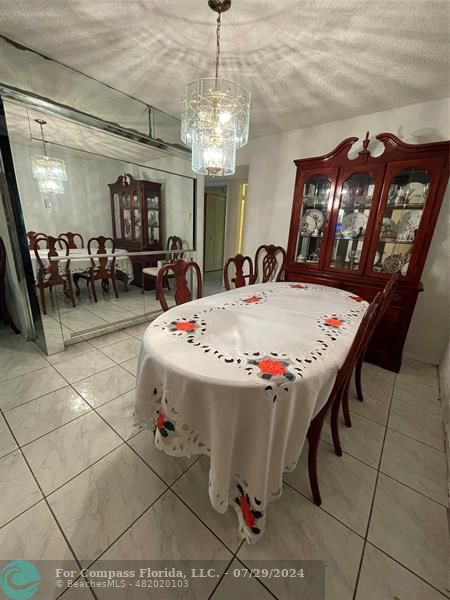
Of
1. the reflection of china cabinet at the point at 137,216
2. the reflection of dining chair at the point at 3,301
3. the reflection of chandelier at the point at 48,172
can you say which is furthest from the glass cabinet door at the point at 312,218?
the reflection of dining chair at the point at 3,301

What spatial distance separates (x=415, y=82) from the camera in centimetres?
182

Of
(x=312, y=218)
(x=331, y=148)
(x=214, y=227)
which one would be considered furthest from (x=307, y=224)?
(x=214, y=227)

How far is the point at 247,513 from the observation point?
92cm

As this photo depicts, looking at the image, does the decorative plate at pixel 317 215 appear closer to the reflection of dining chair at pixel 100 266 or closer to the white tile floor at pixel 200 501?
the white tile floor at pixel 200 501

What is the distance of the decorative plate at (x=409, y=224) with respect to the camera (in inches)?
82.0

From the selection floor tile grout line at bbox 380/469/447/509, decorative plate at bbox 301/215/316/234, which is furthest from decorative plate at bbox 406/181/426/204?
floor tile grout line at bbox 380/469/447/509

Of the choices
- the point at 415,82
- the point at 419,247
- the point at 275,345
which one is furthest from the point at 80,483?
the point at 415,82

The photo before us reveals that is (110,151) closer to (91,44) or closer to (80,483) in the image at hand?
(91,44)

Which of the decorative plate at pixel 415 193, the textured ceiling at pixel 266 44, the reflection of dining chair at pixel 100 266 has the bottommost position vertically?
the reflection of dining chair at pixel 100 266

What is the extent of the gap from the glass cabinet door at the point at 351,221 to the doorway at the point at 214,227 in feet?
12.1

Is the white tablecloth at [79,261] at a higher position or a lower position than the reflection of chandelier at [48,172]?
lower

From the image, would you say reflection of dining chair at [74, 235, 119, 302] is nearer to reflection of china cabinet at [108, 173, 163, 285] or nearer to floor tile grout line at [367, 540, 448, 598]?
reflection of china cabinet at [108, 173, 163, 285]

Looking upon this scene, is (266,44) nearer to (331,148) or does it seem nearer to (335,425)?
(331,148)

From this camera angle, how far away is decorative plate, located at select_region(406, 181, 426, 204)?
2.04 m
